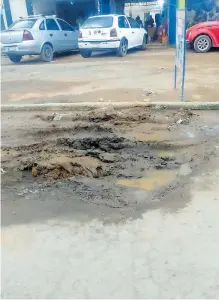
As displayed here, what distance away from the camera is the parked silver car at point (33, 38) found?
14742 millimetres

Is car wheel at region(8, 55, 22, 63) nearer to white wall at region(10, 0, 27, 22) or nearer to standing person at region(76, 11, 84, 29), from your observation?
white wall at region(10, 0, 27, 22)

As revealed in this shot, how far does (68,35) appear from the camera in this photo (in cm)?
1703

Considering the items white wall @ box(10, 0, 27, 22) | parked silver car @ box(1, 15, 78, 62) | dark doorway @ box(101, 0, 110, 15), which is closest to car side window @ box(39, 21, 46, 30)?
parked silver car @ box(1, 15, 78, 62)

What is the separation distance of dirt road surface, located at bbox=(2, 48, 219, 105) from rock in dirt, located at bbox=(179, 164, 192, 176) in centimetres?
347

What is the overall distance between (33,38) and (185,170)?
11874 millimetres

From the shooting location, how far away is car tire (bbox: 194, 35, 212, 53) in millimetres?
14930

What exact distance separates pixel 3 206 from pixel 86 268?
59.6 inches

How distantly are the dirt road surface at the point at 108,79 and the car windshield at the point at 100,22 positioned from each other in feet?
4.40

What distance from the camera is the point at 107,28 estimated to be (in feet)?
49.2

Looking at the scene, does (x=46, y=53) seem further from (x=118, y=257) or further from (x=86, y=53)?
(x=118, y=257)

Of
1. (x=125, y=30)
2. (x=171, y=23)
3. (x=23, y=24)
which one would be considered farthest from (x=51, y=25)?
(x=171, y=23)

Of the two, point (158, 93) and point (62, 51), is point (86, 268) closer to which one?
point (158, 93)

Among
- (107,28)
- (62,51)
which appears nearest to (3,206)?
(107,28)

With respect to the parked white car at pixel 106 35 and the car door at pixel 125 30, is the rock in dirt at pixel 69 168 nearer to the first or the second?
the parked white car at pixel 106 35
